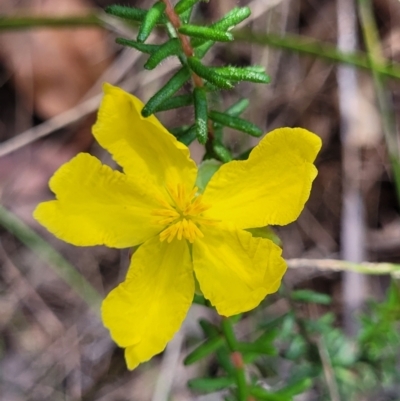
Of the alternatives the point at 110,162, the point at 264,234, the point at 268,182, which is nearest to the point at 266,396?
the point at 264,234

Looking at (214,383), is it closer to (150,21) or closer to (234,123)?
(234,123)

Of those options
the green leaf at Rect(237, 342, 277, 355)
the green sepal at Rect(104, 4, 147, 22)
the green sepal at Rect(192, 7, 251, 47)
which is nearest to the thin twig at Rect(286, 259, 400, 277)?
the green leaf at Rect(237, 342, 277, 355)

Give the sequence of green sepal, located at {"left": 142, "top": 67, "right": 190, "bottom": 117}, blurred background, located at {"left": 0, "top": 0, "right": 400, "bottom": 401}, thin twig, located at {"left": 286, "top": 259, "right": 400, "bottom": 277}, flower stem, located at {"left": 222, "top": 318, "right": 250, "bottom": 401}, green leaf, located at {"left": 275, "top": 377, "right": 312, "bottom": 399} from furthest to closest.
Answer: blurred background, located at {"left": 0, "top": 0, "right": 400, "bottom": 401} < thin twig, located at {"left": 286, "top": 259, "right": 400, "bottom": 277} < green leaf, located at {"left": 275, "top": 377, "right": 312, "bottom": 399} < flower stem, located at {"left": 222, "top": 318, "right": 250, "bottom": 401} < green sepal, located at {"left": 142, "top": 67, "right": 190, "bottom": 117}

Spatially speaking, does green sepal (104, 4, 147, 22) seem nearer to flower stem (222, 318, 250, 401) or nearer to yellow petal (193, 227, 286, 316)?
yellow petal (193, 227, 286, 316)

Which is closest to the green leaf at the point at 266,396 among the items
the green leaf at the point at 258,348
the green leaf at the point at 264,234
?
the green leaf at the point at 258,348

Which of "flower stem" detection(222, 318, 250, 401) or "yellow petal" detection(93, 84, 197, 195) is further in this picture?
"flower stem" detection(222, 318, 250, 401)

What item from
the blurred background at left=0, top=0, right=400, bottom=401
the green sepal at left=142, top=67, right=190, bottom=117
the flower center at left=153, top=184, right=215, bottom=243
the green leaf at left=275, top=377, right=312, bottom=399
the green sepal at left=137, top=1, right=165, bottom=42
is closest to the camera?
the green sepal at left=137, top=1, right=165, bottom=42

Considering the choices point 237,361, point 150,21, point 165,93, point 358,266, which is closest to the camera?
point 150,21
